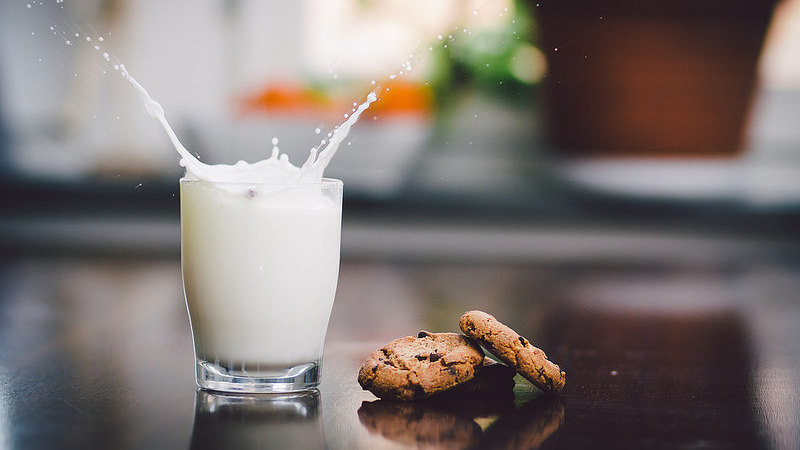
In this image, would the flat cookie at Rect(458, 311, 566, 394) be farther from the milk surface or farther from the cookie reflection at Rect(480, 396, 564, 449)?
the milk surface

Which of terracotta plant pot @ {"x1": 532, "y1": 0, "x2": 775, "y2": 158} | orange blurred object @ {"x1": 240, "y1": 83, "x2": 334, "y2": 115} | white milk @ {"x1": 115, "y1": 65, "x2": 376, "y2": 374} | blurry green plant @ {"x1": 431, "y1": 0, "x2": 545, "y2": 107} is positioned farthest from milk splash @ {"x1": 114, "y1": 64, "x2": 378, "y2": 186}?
orange blurred object @ {"x1": 240, "y1": 83, "x2": 334, "y2": 115}

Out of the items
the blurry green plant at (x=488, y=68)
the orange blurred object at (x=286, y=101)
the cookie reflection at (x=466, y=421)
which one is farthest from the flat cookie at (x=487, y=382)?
the orange blurred object at (x=286, y=101)

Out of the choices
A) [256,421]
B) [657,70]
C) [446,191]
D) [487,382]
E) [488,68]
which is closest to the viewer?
[256,421]

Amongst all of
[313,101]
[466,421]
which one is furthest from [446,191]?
[466,421]

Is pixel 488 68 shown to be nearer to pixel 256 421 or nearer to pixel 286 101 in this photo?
pixel 286 101

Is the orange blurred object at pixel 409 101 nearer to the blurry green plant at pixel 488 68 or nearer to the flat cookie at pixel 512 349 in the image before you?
the blurry green plant at pixel 488 68

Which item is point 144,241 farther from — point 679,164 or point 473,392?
point 473,392

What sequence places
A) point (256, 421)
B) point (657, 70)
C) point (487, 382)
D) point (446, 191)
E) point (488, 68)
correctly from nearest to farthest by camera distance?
1. point (256, 421)
2. point (487, 382)
3. point (657, 70)
4. point (488, 68)
5. point (446, 191)
